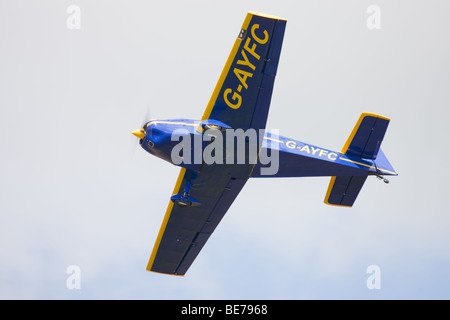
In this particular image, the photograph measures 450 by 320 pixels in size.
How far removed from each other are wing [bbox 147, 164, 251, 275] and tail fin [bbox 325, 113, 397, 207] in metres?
3.65

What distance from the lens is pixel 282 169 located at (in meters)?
27.6

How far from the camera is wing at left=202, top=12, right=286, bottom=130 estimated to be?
82.6 ft

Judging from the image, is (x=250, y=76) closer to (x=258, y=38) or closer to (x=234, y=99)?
(x=234, y=99)

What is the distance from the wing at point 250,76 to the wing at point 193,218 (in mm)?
2144

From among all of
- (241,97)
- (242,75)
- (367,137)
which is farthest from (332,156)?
(242,75)

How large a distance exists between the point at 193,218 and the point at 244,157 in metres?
4.26

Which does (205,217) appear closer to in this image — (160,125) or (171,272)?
(171,272)

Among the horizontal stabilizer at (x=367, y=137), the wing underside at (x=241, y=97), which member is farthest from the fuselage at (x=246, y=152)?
the wing underside at (x=241, y=97)

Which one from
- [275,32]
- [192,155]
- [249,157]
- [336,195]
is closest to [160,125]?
[192,155]

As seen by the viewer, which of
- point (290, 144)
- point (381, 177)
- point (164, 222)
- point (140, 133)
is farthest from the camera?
point (164, 222)

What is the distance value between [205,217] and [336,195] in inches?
197

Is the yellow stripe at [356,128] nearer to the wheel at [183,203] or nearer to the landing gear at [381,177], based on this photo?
the landing gear at [381,177]

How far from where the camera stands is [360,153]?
2845 cm

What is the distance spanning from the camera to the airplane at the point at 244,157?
25516 millimetres
